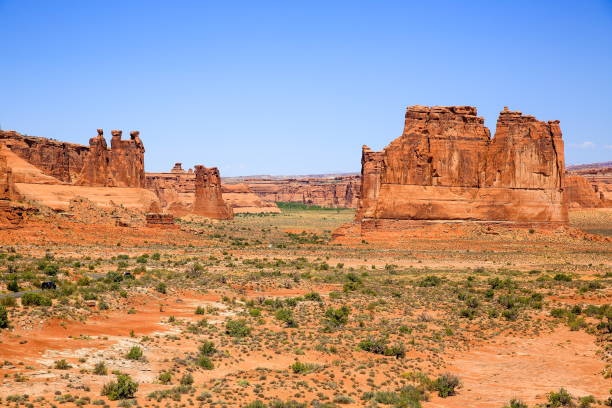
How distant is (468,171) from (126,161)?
122ft

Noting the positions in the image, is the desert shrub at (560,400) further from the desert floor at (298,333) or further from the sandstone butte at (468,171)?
the sandstone butte at (468,171)

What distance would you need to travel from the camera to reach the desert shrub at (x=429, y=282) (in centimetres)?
3500

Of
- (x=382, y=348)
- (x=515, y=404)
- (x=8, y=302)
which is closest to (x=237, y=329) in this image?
(x=382, y=348)

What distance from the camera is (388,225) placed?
5775 centimetres

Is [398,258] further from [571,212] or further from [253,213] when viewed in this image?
[253,213]

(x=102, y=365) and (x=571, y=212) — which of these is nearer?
(x=102, y=365)

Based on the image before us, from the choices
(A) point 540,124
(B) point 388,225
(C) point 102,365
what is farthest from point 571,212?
(C) point 102,365

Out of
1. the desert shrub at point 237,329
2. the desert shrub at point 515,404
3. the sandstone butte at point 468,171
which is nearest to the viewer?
the desert shrub at point 515,404

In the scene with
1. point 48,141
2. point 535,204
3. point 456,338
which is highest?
point 48,141

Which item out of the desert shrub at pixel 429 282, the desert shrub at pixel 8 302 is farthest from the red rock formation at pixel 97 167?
the desert shrub at pixel 8 302

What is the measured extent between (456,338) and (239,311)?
27.0 ft

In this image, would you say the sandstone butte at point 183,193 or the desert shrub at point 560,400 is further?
the sandstone butte at point 183,193

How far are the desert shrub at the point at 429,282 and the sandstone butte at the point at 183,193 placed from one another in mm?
67829

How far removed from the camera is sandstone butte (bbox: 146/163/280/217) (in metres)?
113
